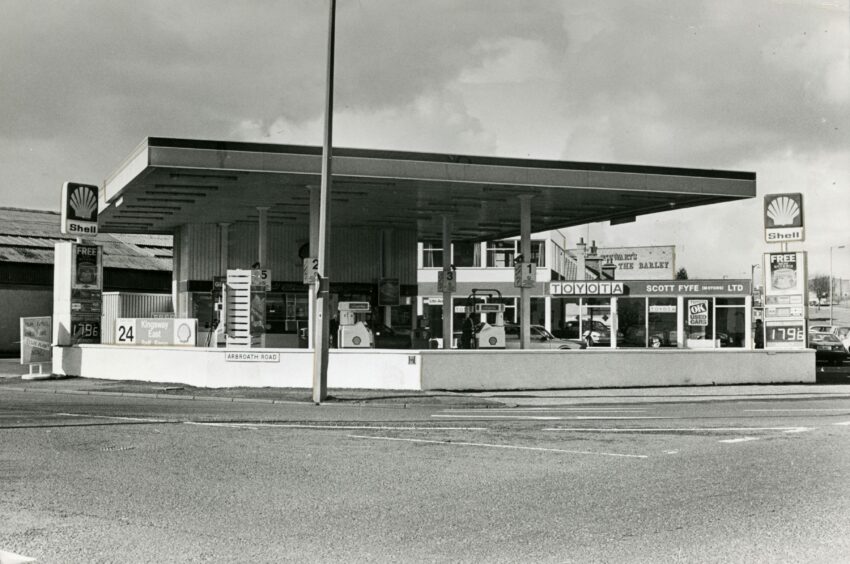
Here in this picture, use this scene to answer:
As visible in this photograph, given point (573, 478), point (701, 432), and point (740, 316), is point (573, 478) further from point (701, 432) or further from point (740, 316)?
point (740, 316)

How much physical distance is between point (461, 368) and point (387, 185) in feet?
19.8

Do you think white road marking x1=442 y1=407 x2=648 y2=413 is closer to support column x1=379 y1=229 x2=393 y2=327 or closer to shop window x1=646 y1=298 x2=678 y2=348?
support column x1=379 y1=229 x2=393 y2=327

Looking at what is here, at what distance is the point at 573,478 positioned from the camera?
376 inches

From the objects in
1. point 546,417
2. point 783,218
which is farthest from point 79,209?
point 783,218

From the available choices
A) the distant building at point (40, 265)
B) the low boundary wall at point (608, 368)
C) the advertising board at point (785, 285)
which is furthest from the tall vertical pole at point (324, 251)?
the distant building at point (40, 265)

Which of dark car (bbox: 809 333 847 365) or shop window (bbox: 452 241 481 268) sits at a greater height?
shop window (bbox: 452 241 481 268)

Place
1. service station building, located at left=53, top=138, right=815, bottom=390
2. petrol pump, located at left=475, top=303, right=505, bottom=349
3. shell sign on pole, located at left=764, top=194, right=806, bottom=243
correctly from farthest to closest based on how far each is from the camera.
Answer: petrol pump, located at left=475, top=303, right=505, bottom=349 → shell sign on pole, located at left=764, top=194, right=806, bottom=243 → service station building, located at left=53, top=138, right=815, bottom=390

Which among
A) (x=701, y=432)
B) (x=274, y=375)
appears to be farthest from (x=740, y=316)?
(x=701, y=432)

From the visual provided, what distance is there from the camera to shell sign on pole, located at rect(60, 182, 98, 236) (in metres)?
27.0

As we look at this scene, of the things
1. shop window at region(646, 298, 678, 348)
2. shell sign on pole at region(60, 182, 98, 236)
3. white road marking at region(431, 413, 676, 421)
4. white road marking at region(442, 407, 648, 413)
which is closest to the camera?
white road marking at region(431, 413, 676, 421)

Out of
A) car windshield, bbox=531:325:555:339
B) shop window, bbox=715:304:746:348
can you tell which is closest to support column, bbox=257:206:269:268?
car windshield, bbox=531:325:555:339

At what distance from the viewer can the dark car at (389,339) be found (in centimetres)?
3027

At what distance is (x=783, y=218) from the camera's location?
2652 cm

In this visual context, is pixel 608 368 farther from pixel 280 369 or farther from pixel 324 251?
pixel 324 251
